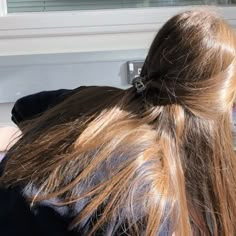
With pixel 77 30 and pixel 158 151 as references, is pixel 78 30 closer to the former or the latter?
pixel 77 30

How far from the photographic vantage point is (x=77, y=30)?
5.65 ft

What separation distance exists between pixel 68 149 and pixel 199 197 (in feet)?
0.78

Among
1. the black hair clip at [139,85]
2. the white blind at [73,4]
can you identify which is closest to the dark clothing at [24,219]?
the black hair clip at [139,85]

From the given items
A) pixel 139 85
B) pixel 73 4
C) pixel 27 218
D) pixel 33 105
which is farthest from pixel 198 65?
pixel 73 4

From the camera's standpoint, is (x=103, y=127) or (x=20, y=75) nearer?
(x=103, y=127)

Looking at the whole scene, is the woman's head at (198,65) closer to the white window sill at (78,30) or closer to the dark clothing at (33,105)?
the dark clothing at (33,105)

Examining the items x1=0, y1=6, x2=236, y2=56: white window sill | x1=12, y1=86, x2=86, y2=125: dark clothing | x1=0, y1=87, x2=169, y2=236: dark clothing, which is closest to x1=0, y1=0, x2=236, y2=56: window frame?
x1=0, y1=6, x2=236, y2=56: white window sill

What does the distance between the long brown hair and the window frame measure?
879mm

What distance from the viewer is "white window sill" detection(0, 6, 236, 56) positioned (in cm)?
171

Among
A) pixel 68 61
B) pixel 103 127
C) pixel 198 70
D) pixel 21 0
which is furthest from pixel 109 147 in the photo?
pixel 21 0

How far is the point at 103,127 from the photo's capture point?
2.71 feet

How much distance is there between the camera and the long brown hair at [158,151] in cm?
75

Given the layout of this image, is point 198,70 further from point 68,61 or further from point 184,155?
point 68,61

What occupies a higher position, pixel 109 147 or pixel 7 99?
pixel 109 147
